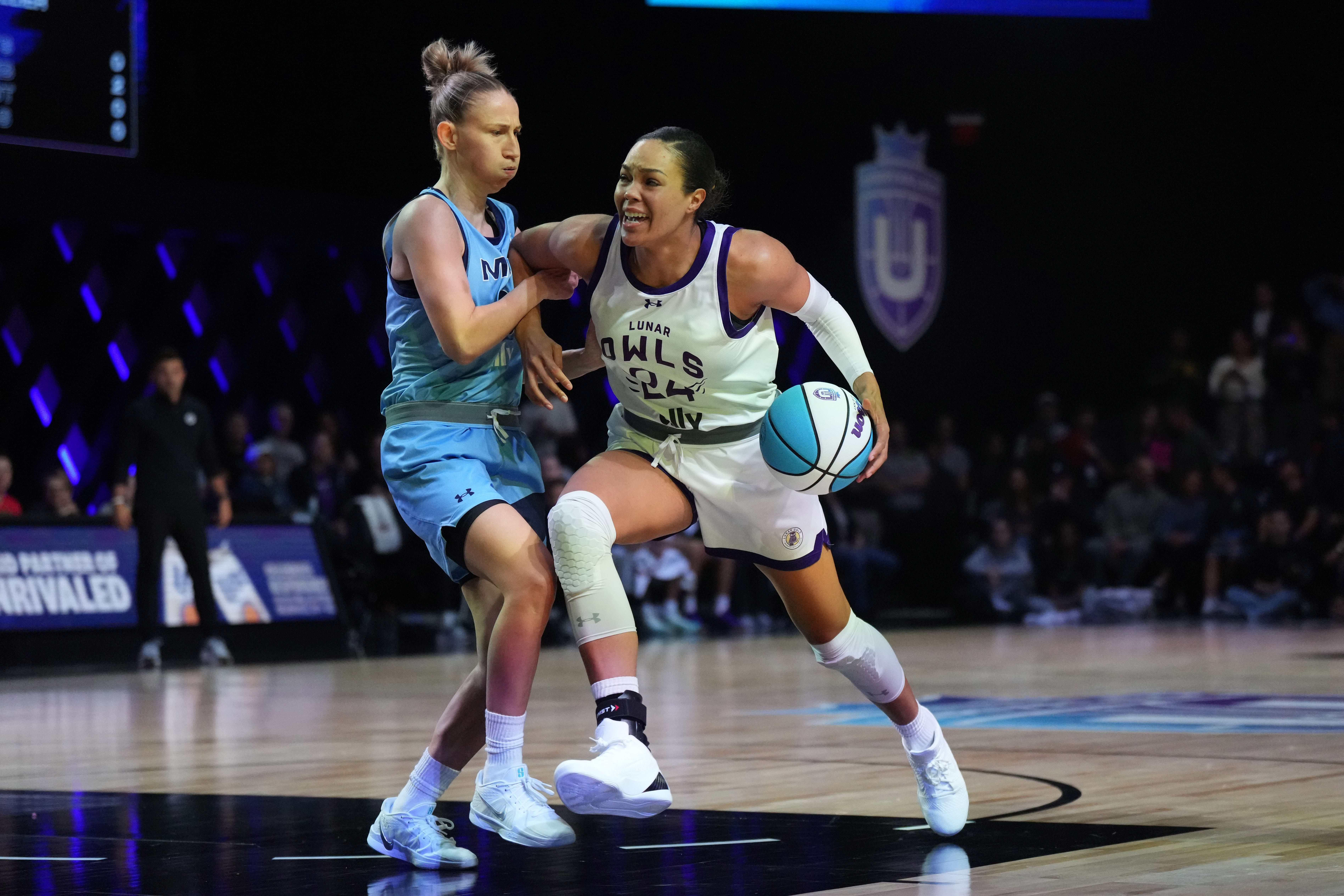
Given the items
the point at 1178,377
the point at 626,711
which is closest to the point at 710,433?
the point at 626,711

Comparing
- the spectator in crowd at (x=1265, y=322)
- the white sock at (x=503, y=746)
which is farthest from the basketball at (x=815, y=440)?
the spectator in crowd at (x=1265, y=322)

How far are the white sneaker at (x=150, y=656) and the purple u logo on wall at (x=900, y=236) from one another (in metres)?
7.77

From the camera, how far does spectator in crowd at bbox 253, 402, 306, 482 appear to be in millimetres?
12273

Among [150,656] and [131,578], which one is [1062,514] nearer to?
[131,578]

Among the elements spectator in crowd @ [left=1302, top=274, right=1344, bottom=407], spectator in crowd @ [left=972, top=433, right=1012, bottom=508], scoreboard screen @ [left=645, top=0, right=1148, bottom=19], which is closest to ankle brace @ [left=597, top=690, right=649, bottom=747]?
scoreboard screen @ [left=645, top=0, right=1148, bottom=19]

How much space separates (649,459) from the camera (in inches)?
146

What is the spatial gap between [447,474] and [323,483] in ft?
28.6

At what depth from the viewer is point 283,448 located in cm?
1236

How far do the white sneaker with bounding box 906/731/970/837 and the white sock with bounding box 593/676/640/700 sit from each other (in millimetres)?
669

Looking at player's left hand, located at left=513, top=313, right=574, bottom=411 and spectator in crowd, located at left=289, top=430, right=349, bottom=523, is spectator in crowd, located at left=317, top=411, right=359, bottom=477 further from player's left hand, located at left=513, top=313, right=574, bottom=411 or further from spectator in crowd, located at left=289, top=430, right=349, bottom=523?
player's left hand, located at left=513, top=313, right=574, bottom=411

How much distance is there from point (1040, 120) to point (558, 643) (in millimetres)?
7762

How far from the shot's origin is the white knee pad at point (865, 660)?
145 inches

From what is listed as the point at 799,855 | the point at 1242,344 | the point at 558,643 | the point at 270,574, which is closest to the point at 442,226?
the point at 799,855

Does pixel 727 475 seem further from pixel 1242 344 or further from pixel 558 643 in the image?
pixel 1242 344
